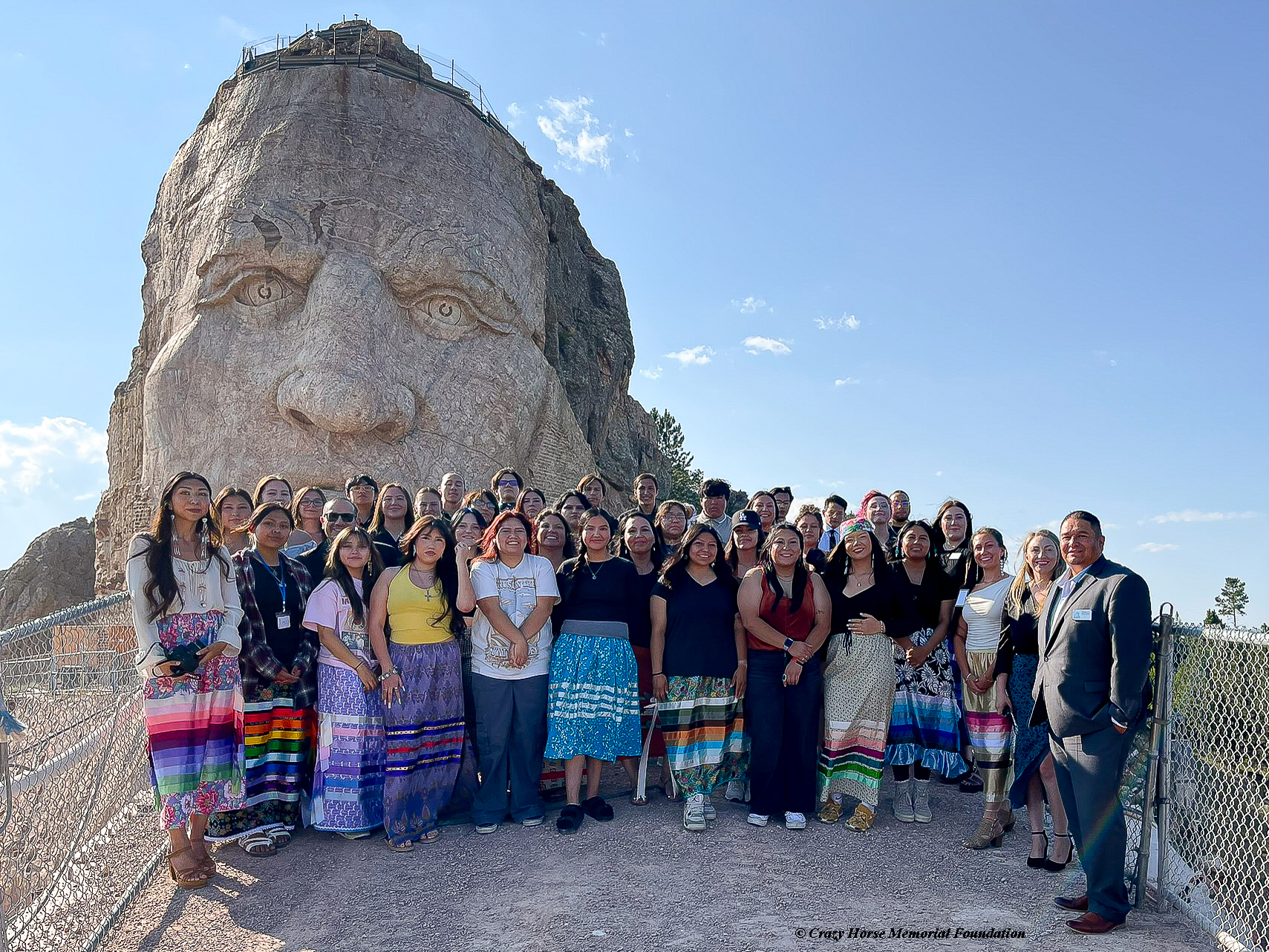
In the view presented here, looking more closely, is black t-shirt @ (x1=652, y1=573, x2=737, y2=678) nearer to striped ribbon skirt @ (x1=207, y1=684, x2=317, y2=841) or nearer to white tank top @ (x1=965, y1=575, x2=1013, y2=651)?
white tank top @ (x1=965, y1=575, x2=1013, y2=651)

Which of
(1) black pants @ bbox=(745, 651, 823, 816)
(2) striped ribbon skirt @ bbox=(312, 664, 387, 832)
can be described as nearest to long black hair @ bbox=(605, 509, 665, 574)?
(1) black pants @ bbox=(745, 651, 823, 816)

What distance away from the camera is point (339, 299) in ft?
31.2

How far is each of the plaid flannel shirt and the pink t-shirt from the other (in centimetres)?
10

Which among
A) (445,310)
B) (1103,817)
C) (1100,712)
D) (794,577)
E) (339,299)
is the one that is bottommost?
(1103,817)

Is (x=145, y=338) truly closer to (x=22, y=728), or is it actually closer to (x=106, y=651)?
(x=106, y=651)

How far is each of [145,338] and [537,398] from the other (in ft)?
17.5

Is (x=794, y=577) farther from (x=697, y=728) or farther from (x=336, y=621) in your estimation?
(x=336, y=621)

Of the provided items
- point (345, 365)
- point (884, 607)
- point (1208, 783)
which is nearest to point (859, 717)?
point (884, 607)

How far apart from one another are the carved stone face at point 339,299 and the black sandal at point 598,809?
552 centimetres

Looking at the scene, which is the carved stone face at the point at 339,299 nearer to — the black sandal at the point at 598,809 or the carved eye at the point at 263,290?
the carved eye at the point at 263,290

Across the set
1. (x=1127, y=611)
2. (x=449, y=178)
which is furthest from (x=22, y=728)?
(x=449, y=178)

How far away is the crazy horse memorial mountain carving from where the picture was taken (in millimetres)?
9516

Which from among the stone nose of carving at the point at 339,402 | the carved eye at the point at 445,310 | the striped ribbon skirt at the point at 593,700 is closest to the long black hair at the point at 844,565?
the striped ribbon skirt at the point at 593,700

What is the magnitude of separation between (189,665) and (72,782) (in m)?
0.71
